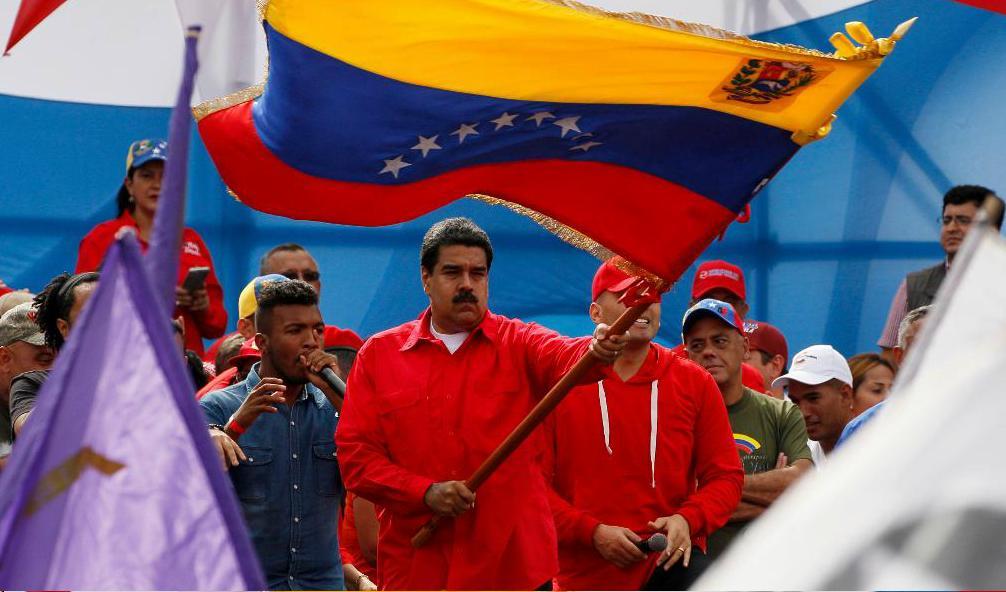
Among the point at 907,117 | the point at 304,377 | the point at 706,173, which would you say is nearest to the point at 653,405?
the point at 706,173

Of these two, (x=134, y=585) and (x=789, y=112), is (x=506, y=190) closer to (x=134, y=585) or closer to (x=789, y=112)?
(x=789, y=112)

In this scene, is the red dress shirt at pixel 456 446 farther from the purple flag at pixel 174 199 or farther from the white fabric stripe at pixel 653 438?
the purple flag at pixel 174 199

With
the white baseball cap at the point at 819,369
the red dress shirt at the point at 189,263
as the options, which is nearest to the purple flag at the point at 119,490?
the white baseball cap at the point at 819,369

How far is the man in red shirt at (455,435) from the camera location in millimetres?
5402

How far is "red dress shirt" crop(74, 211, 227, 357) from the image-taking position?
7707 millimetres

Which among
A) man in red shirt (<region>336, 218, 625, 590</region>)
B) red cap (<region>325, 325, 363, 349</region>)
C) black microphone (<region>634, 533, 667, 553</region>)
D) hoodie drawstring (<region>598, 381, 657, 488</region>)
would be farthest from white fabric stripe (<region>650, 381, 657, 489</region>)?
red cap (<region>325, 325, 363, 349</region>)

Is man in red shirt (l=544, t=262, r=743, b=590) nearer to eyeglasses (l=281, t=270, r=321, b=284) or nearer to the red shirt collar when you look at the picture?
the red shirt collar

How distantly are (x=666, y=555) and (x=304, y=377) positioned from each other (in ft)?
5.06

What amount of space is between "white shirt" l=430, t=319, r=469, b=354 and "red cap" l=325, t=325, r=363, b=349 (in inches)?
70.7

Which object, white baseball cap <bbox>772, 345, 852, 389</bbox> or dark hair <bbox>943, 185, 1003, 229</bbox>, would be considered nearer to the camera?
white baseball cap <bbox>772, 345, 852, 389</bbox>

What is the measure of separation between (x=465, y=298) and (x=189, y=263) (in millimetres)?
2600

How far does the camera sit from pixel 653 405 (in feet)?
19.6

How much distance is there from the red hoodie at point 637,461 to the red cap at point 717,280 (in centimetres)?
180

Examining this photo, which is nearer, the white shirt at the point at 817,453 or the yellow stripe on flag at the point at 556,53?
the yellow stripe on flag at the point at 556,53
